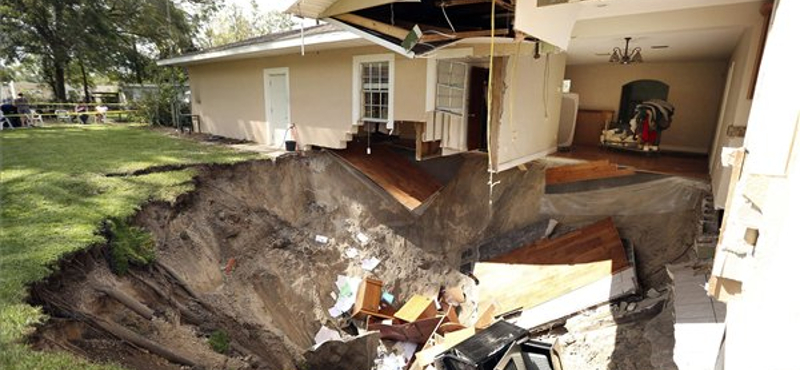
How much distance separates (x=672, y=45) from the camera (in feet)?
23.3

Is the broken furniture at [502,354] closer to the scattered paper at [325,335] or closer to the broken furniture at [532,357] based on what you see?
the broken furniture at [532,357]

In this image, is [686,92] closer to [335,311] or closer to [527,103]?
[527,103]

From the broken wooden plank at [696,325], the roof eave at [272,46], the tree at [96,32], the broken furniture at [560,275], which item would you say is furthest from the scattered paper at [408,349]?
Result: the tree at [96,32]

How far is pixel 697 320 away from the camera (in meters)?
4.14

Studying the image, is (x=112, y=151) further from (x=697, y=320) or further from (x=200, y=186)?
(x=697, y=320)

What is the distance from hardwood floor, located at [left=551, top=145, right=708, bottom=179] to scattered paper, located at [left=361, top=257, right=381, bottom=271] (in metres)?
5.11

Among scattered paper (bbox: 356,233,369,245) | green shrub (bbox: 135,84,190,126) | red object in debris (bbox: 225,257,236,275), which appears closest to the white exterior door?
scattered paper (bbox: 356,233,369,245)

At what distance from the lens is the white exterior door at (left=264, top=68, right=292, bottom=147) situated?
981 cm

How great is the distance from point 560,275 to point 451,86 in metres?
4.25

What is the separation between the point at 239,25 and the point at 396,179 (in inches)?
1102

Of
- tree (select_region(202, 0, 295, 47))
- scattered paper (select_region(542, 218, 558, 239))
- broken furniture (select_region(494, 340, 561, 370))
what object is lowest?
broken furniture (select_region(494, 340, 561, 370))

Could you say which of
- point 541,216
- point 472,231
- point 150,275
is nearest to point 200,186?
point 150,275

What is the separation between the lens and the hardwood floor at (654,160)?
7.40 metres

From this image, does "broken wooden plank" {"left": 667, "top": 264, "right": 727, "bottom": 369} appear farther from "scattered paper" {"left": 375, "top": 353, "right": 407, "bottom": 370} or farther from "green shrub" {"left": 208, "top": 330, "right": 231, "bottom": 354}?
"green shrub" {"left": 208, "top": 330, "right": 231, "bottom": 354}
